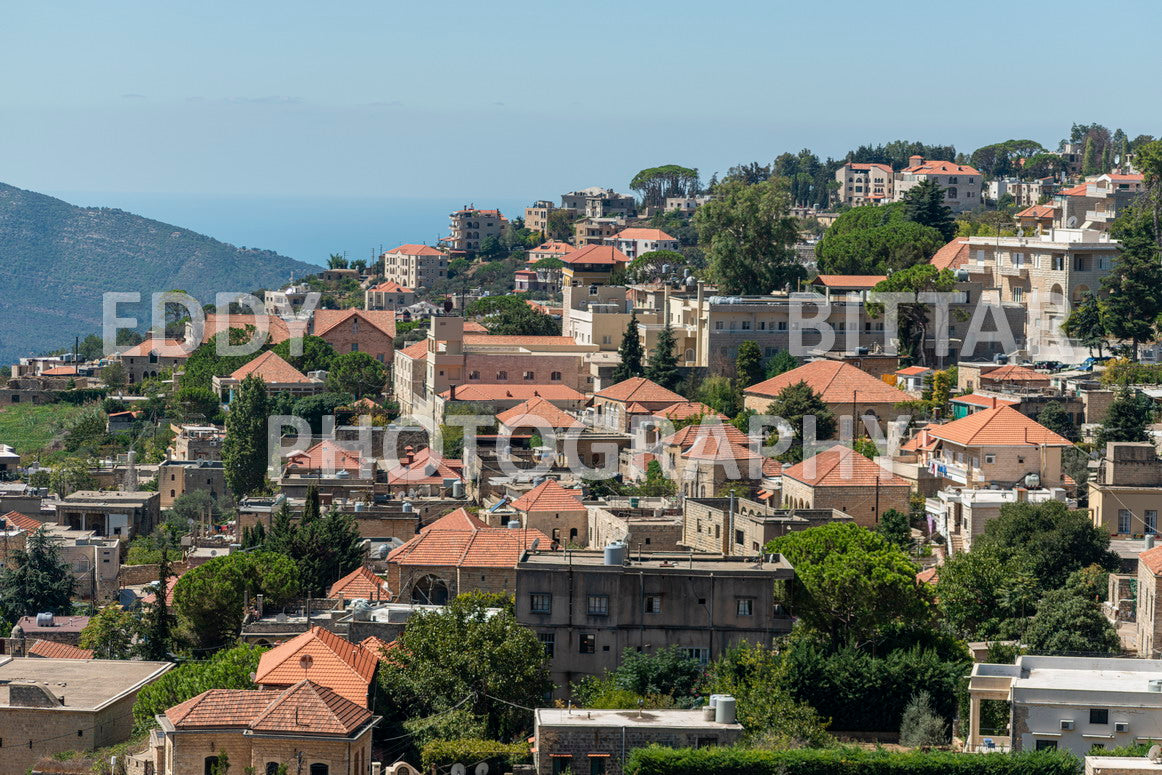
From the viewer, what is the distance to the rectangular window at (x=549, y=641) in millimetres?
26984

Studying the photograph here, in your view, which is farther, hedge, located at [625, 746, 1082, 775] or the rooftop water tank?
the rooftop water tank

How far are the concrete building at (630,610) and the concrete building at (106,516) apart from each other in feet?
76.4

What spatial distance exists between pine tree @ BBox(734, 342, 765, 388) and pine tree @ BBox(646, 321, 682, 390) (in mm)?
1845

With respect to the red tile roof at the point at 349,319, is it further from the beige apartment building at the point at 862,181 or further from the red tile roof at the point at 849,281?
the beige apartment building at the point at 862,181

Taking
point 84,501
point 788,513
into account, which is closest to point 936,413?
point 788,513

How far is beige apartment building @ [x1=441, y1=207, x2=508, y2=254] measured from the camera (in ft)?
383

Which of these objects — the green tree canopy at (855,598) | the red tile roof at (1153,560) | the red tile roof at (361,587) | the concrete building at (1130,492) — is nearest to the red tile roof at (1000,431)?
the concrete building at (1130,492)

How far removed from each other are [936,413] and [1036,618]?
17.6 meters

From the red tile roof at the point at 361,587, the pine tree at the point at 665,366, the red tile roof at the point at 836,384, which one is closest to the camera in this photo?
the red tile roof at the point at 361,587

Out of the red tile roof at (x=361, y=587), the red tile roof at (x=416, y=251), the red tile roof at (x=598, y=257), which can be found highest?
the red tile roof at (x=416, y=251)

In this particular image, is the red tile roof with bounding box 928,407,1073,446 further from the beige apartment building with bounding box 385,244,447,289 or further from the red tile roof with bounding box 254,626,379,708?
the beige apartment building with bounding box 385,244,447,289

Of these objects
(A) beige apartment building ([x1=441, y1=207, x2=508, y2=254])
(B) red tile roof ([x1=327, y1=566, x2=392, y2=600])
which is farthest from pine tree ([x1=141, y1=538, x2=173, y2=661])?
(A) beige apartment building ([x1=441, y1=207, x2=508, y2=254])

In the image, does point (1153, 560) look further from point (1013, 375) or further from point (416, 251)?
point (416, 251)

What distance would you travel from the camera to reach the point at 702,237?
6144cm
